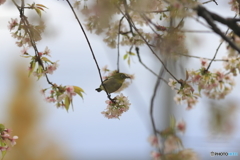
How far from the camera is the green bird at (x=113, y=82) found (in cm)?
112

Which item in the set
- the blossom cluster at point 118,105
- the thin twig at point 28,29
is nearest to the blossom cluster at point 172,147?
the blossom cluster at point 118,105

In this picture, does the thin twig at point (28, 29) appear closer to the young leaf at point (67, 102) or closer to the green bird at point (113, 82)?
the young leaf at point (67, 102)

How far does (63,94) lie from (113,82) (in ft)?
0.63

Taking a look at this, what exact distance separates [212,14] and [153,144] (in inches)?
14.5

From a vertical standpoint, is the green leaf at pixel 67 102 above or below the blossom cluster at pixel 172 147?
above

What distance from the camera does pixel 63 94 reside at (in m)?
1.00

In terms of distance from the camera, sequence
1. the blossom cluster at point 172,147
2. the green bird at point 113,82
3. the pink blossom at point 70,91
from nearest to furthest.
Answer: the blossom cluster at point 172,147 < the pink blossom at point 70,91 < the green bird at point 113,82

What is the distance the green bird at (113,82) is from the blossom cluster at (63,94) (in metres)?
0.11

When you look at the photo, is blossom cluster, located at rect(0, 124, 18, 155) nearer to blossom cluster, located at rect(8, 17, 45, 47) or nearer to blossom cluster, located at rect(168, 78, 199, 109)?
blossom cluster, located at rect(8, 17, 45, 47)

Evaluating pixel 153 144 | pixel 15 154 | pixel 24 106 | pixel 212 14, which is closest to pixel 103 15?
pixel 212 14

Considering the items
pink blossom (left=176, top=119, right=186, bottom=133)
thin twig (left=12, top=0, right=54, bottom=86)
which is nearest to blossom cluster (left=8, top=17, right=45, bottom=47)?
thin twig (left=12, top=0, right=54, bottom=86)

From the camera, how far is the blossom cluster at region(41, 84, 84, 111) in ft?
3.26

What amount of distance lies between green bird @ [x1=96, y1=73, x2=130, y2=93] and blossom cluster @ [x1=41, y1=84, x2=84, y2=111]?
112 millimetres

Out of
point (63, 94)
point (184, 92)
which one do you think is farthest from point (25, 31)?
point (184, 92)
